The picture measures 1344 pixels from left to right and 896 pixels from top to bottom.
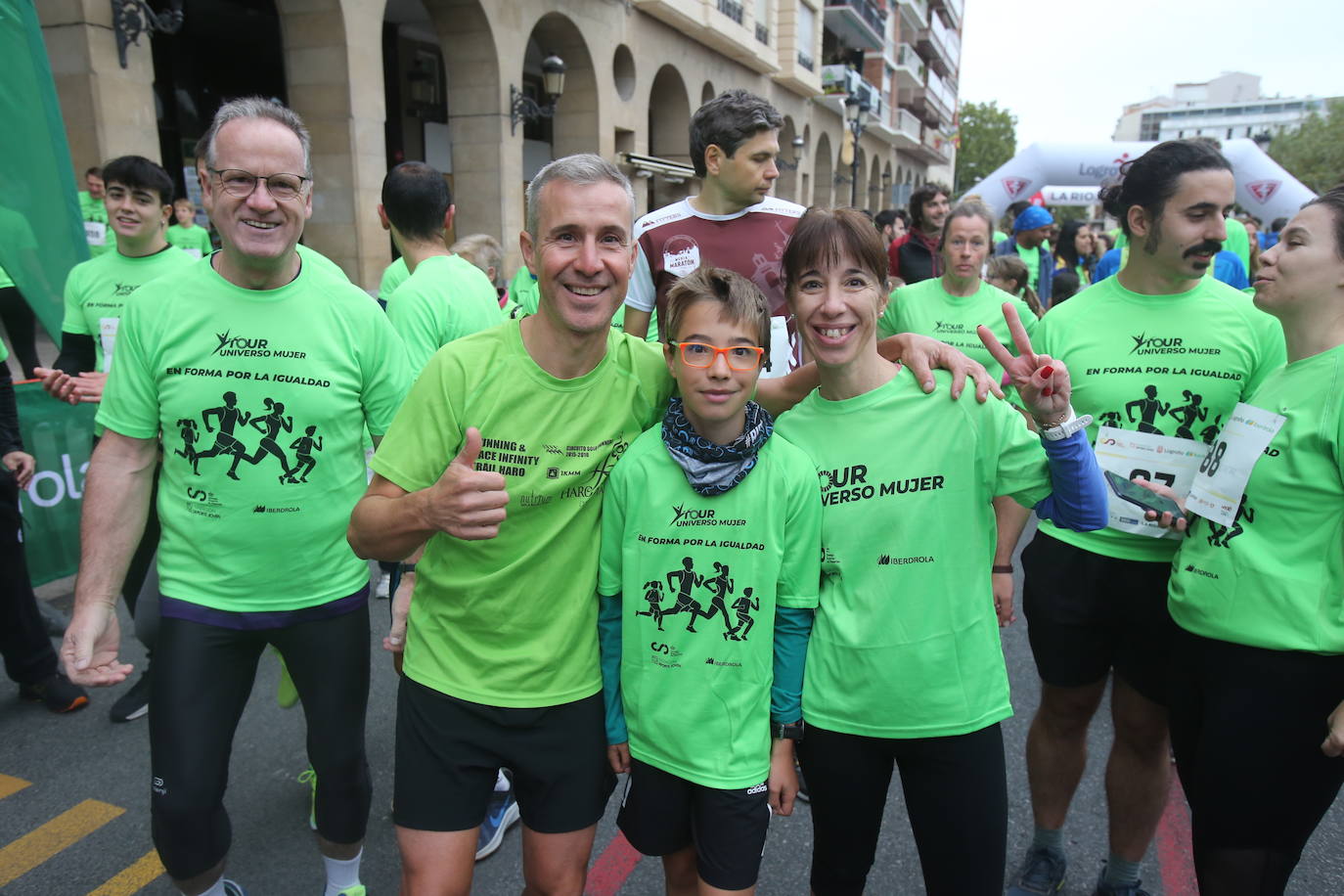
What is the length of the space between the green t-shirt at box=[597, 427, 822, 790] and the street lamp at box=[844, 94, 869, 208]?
1863 cm

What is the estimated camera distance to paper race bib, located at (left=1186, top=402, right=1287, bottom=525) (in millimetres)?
2012

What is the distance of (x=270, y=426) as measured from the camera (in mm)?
2234

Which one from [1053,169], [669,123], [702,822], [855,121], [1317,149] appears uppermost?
[1317,149]

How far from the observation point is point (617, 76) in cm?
1803

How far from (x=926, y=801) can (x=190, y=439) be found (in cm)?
207

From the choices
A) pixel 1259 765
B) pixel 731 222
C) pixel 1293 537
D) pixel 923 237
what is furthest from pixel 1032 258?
pixel 1259 765

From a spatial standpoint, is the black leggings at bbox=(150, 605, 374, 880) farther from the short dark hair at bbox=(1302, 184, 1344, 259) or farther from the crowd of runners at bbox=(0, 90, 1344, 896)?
the short dark hair at bbox=(1302, 184, 1344, 259)

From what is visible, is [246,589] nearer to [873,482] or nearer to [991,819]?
[873,482]

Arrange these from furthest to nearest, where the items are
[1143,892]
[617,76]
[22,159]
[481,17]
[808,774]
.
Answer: [617,76] → [481,17] → [22,159] → [1143,892] → [808,774]

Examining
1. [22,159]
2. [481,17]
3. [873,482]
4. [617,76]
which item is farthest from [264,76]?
[873,482]

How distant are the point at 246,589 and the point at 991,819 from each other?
6.42 feet

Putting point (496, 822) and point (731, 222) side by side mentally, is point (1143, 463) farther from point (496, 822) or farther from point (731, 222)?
point (496, 822)

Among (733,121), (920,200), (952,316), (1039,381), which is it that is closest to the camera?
(1039,381)

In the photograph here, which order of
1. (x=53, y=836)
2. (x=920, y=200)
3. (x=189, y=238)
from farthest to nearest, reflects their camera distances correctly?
(x=189, y=238) → (x=920, y=200) → (x=53, y=836)
